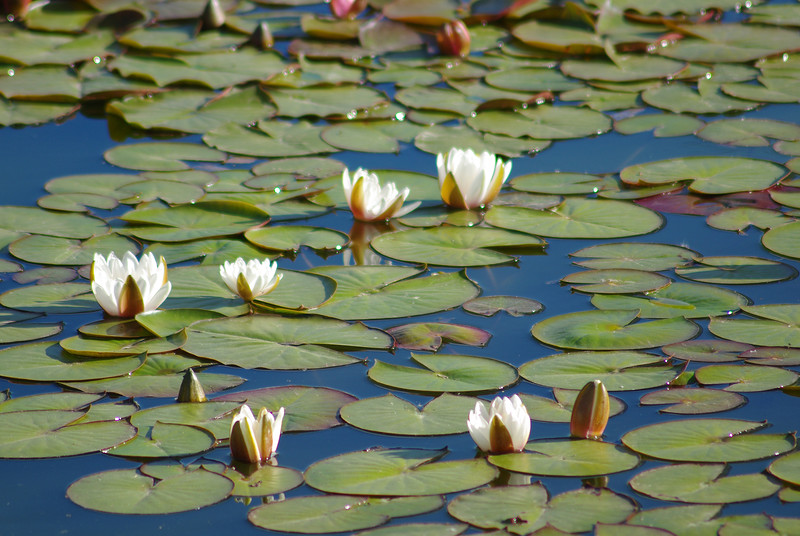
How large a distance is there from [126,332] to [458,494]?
4.62ft

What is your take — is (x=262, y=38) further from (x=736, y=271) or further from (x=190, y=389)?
(x=190, y=389)

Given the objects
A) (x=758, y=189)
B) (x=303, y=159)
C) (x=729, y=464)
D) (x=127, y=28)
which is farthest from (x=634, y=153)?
(x=127, y=28)

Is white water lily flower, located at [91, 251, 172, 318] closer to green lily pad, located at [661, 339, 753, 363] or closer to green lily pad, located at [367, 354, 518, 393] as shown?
green lily pad, located at [367, 354, 518, 393]

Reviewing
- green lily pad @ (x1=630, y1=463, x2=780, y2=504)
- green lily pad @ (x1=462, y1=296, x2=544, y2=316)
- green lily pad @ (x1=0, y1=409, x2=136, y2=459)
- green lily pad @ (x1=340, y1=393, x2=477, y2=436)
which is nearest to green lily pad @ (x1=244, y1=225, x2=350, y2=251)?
green lily pad @ (x1=462, y1=296, x2=544, y2=316)

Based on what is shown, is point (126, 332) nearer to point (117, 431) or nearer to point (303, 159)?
point (117, 431)

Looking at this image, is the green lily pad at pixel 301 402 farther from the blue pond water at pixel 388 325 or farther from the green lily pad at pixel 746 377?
the green lily pad at pixel 746 377

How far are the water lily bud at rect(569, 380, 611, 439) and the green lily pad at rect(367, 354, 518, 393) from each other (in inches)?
12.9

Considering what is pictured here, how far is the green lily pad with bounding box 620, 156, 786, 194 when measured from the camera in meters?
4.32

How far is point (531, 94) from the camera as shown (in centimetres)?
554

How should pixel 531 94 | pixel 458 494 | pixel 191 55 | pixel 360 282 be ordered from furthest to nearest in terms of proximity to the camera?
pixel 191 55 < pixel 531 94 < pixel 360 282 < pixel 458 494

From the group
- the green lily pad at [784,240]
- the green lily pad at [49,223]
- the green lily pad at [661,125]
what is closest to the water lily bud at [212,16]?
the green lily pad at [49,223]

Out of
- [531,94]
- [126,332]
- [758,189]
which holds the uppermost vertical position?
[531,94]

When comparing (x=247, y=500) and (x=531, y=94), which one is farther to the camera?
(x=531, y=94)

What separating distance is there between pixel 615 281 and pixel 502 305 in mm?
450
